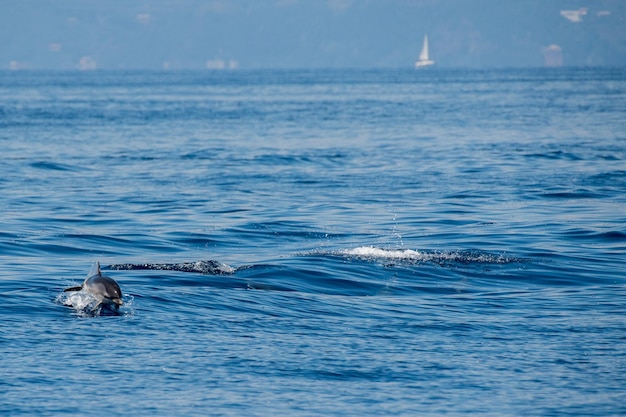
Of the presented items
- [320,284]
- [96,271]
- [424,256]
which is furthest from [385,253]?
[96,271]

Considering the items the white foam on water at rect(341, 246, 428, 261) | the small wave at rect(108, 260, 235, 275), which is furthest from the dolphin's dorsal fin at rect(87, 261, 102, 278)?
the white foam on water at rect(341, 246, 428, 261)

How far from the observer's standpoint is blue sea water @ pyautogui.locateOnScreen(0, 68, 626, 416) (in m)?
13.5

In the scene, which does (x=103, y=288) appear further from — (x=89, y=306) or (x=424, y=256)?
(x=424, y=256)

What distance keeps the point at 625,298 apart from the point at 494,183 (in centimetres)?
1801

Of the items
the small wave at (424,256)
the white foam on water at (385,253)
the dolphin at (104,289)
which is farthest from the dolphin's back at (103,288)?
the white foam on water at (385,253)

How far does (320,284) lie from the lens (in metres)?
20.1

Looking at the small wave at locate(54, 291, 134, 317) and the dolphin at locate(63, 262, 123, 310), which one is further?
the small wave at locate(54, 291, 134, 317)

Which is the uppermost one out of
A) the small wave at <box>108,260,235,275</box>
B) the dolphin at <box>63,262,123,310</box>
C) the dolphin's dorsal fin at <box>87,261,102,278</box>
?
the dolphin's dorsal fin at <box>87,261,102,278</box>

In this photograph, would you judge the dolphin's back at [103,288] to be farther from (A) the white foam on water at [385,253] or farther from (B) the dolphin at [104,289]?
(A) the white foam on water at [385,253]

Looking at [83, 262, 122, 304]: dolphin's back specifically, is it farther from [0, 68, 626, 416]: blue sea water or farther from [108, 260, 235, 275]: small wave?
[108, 260, 235, 275]: small wave

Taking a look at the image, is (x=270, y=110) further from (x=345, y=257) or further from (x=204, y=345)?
(x=204, y=345)

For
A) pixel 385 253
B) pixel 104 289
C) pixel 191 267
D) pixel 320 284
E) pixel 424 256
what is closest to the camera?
pixel 104 289

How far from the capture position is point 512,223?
1085 inches

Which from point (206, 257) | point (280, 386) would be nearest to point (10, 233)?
point (206, 257)
